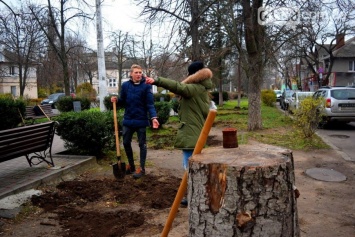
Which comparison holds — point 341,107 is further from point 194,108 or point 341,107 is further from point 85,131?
point 194,108

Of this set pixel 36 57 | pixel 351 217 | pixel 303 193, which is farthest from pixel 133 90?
pixel 36 57

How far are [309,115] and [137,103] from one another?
527 centimetres

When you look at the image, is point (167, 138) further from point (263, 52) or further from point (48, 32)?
point (48, 32)

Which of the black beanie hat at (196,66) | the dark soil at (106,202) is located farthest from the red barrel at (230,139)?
the black beanie hat at (196,66)

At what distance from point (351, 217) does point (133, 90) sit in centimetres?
370

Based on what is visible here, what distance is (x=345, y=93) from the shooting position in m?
12.9

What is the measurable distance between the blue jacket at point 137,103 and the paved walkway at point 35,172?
4.53ft

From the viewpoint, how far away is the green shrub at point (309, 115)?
8656 mm

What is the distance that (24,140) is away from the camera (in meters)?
5.25

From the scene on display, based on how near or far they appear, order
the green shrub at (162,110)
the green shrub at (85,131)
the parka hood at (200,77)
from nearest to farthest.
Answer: the parka hood at (200,77), the green shrub at (85,131), the green shrub at (162,110)

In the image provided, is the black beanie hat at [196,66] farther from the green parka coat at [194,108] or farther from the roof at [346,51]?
the roof at [346,51]

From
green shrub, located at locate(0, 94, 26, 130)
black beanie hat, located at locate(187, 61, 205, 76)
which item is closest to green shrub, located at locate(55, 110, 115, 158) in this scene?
black beanie hat, located at locate(187, 61, 205, 76)

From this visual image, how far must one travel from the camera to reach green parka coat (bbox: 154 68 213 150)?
13.2 feet

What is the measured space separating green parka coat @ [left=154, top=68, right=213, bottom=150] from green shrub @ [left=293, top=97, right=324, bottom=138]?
5.37m
